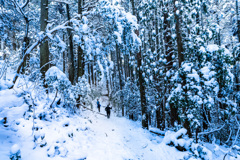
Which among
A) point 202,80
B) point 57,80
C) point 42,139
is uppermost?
point 57,80

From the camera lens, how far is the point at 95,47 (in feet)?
14.7

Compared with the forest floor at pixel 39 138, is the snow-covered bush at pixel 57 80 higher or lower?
higher

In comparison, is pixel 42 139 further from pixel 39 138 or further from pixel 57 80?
pixel 57 80

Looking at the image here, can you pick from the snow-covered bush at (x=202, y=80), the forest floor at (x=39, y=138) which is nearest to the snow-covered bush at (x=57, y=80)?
the forest floor at (x=39, y=138)

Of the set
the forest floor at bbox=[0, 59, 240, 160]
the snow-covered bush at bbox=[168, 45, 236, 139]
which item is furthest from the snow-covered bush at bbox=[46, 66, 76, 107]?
the snow-covered bush at bbox=[168, 45, 236, 139]

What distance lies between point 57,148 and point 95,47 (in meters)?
3.18

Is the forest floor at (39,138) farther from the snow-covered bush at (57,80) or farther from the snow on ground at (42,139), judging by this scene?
the snow-covered bush at (57,80)

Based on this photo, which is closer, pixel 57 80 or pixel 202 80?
pixel 202 80

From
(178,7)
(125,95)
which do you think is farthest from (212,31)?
(125,95)

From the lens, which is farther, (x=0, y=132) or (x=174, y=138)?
(x=174, y=138)

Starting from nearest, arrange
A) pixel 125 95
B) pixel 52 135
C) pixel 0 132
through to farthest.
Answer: pixel 0 132 → pixel 52 135 → pixel 125 95

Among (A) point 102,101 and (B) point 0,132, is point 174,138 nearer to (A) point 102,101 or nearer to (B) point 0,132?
(B) point 0,132

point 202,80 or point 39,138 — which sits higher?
point 202,80

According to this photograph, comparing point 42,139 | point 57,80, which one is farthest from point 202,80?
point 42,139
